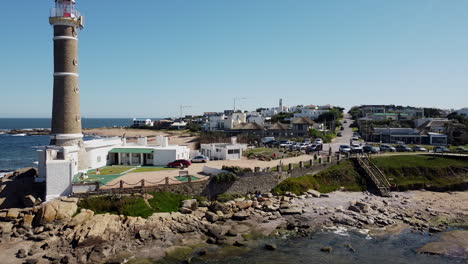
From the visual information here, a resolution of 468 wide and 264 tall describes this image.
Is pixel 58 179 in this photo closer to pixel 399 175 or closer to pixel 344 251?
pixel 344 251

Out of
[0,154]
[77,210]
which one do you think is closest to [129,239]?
[77,210]

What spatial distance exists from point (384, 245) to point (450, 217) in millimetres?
9501

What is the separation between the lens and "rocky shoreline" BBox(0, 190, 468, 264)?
2012cm

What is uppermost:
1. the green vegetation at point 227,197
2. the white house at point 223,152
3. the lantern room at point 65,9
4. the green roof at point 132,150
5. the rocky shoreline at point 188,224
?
the lantern room at point 65,9

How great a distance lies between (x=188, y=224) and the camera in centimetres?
2381

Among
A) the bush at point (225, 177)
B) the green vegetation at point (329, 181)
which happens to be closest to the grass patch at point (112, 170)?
the bush at point (225, 177)

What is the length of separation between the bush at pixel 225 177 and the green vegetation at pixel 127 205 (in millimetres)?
4657

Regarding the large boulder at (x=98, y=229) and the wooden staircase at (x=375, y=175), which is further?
the wooden staircase at (x=375, y=175)

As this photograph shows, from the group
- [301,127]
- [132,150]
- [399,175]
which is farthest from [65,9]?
[301,127]

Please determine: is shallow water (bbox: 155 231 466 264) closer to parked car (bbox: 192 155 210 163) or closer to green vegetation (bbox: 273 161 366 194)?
green vegetation (bbox: 273 161 366 194)

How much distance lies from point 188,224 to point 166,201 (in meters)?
3.08

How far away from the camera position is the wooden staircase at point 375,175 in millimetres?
33969

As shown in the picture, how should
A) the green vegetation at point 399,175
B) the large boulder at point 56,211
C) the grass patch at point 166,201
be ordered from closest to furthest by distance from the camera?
the large boulder at point 56,211 < the grass patch at point 166,201 < the green vegetation at point 399,175

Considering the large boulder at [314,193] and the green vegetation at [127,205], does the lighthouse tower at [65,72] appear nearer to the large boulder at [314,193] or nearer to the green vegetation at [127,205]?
the green vegetation at [127,205]
